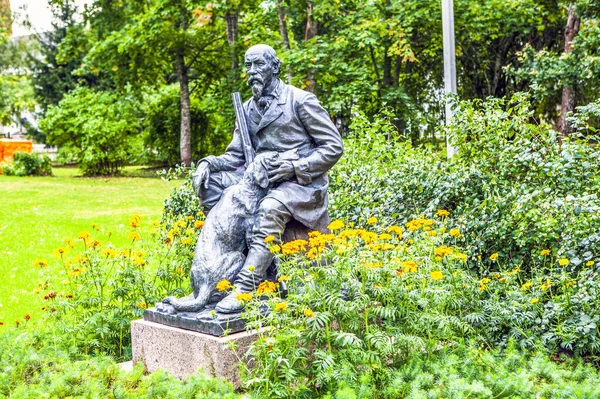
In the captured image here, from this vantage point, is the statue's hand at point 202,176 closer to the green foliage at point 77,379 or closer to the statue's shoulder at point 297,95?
the statue's shoulder at point 297,95

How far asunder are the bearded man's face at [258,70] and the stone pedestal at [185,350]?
187cm

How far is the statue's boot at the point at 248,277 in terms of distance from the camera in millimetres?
4938

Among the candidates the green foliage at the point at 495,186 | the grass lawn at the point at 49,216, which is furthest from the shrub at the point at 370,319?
the grass lawn at the point at 49,216

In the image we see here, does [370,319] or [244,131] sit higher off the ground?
[244,131]

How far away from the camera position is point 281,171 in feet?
17.8

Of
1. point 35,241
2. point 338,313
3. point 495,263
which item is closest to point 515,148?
point 495,263

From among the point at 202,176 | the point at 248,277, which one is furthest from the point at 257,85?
the point at 248,277

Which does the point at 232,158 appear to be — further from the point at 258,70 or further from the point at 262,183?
the point at 258,70

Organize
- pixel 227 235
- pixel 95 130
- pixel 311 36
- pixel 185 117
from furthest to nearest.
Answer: pixel 95 130 < pixel 185 117 < pixel 311 36 < pixel 227 235

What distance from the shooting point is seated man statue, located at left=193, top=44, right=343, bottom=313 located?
533 centimetres

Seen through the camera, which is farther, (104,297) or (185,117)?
(185,117)

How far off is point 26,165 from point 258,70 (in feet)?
71.7

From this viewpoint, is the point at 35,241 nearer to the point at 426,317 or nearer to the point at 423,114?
the point at 426,317

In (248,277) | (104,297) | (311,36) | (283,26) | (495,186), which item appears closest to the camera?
(248,277)
